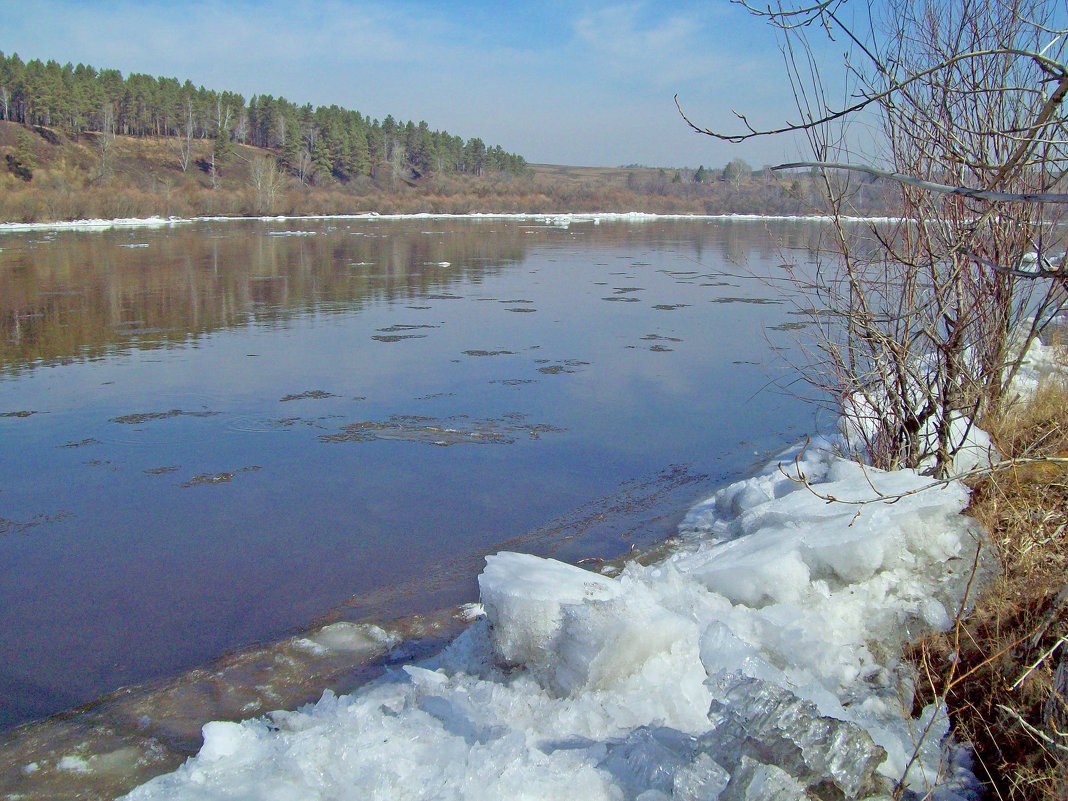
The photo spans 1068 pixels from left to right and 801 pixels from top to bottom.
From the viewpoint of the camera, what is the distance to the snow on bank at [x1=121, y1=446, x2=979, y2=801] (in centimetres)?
294

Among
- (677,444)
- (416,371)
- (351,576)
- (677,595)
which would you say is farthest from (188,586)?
(416,371)

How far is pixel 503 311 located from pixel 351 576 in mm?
10600

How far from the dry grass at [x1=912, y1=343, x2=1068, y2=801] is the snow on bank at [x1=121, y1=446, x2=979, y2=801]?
14cm

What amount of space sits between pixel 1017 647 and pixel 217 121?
105 m

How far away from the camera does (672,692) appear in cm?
350

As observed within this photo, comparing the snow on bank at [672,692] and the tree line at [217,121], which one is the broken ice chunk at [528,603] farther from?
the tree line at [217,121]

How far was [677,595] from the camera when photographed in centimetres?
429

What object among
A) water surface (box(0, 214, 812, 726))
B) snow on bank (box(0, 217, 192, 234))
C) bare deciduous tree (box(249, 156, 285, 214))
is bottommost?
water surface (box(0, 214, 812, 726))

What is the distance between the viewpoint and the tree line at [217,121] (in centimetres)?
8356

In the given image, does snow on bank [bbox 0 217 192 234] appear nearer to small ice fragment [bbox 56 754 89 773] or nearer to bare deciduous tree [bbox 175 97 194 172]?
bare deciduous tree [bbox 175 97 194 172]

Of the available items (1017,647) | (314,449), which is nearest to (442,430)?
(314,449)

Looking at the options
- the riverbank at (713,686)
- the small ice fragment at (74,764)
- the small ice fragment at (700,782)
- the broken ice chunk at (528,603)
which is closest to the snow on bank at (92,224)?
the small ice fragment at (74,764)

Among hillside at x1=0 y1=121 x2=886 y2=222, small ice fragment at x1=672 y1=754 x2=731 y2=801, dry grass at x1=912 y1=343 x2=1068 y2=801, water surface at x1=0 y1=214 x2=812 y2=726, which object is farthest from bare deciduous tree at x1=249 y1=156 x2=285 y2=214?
small ice fragment at x1=672 y1=754 x2=731 y2=801

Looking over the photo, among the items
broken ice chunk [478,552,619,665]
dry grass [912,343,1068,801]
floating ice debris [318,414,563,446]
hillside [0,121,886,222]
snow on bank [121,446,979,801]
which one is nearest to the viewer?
snow on bank [121,446,979,801]
